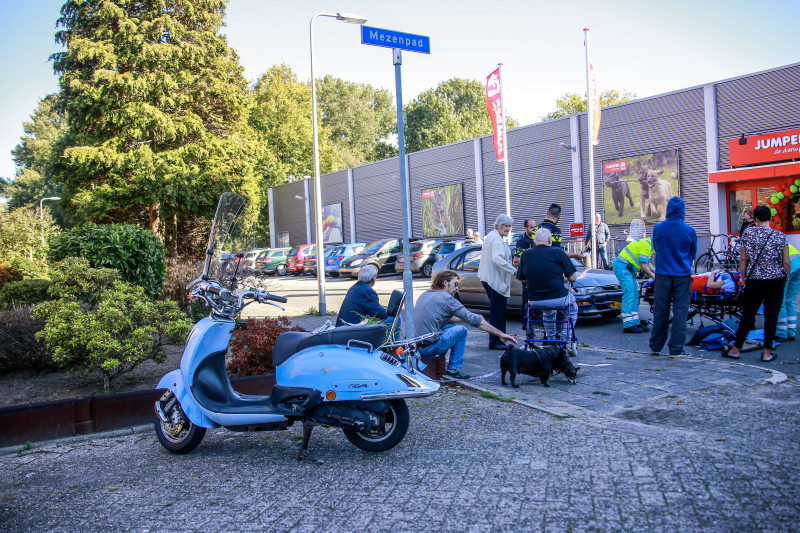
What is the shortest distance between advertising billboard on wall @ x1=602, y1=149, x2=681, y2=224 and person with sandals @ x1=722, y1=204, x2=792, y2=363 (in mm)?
17321

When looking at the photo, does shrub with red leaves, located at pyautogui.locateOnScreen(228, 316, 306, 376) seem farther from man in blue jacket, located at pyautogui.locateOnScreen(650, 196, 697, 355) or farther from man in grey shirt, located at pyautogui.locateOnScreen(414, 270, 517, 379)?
man in blue jacket, located at pyautogui.locateOnScreen(650, 196, 697, 355)

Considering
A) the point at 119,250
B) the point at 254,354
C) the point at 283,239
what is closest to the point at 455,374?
the point at 254,354

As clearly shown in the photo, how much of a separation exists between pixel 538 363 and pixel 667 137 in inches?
799

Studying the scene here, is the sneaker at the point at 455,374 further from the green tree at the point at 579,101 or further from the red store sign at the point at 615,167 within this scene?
the green tree at the point at 579,101

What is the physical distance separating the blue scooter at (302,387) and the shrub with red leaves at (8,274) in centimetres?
1219

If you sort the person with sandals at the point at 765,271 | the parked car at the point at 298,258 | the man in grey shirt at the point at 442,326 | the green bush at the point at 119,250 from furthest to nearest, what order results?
the parked car at the point at 298,258
the green bush at the point at 119,250
the person with sandals at the point at 765,271
the man in grey shirt at the point at 442,326

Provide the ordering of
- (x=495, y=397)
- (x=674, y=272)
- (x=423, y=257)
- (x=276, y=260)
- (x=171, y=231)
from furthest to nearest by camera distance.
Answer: (x=276, y=260), (x=171, y=231), (x=423, y=257), (x=674, y=272), (x=495, y=397)

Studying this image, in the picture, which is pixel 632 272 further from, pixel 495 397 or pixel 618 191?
pixel 618 191

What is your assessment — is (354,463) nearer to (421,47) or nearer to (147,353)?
(147,353)

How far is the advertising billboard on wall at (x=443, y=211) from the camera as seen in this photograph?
111 feet

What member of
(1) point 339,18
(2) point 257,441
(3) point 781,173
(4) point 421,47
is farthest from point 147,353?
(3) point 781,173

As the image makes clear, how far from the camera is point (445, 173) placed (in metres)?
34.9

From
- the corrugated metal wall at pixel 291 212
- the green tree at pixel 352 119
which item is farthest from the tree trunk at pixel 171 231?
the green tree at pixel 352 119

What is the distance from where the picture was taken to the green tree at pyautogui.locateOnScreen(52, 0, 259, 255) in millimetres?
23828
